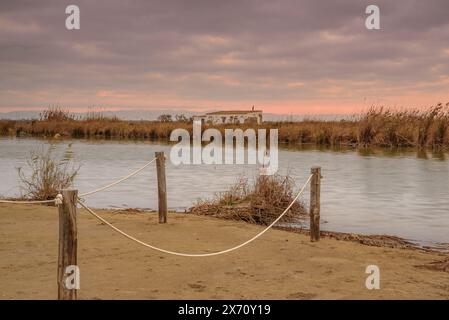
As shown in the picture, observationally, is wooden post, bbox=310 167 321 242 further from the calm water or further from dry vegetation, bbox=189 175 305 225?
dry vegetation, bbox=189 175 305 225

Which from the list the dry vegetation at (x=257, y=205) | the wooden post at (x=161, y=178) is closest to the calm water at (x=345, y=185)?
the dry vegetation at (x=257, y=205)

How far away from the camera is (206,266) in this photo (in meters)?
7.85

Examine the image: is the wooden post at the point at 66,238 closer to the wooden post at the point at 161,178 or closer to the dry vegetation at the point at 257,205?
the wooden post at the point at 161,178

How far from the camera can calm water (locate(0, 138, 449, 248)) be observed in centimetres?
Answer: 1269

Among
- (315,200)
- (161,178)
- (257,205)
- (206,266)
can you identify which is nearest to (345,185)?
(257,205)

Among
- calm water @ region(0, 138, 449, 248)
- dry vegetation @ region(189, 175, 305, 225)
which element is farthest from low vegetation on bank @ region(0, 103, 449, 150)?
dry vegetation @ region(189, 175, 305, 225)

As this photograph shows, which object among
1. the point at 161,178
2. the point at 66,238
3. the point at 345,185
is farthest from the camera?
the point at 345,185

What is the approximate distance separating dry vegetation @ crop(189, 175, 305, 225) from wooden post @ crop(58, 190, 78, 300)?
6704 millimetres

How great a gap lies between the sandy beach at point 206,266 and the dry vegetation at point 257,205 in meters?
1.29

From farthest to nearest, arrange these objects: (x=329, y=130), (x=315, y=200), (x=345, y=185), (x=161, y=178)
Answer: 1. (x=329, y=130)
2. (x=345, y=185)
3. (x=161, y=178)
4. (x=315, y=200)

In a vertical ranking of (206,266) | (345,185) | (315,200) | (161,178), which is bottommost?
(206,266)

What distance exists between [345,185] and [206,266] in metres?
12.1

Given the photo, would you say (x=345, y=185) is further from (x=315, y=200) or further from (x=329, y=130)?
(x=329, y=130)
